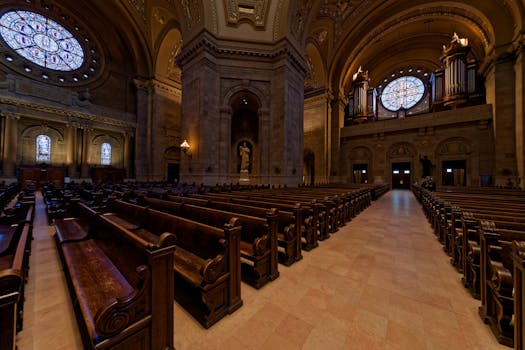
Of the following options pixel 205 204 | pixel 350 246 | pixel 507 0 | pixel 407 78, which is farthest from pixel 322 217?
pixel 407 78

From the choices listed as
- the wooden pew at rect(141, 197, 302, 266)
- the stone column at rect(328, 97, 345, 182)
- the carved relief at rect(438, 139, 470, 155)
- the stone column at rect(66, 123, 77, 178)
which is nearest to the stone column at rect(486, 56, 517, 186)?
the carved relief at rect(438, 139, 470, 155)

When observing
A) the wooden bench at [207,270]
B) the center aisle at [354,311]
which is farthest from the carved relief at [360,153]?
the wooden bench at [207,270]

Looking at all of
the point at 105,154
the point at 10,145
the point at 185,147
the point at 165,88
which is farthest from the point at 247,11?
the point at 10,145

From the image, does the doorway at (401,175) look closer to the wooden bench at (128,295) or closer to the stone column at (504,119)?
the stone column at (504,119)

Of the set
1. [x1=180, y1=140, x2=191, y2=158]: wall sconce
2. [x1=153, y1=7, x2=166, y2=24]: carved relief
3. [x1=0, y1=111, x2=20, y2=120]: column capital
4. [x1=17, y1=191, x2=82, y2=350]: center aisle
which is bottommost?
[x1=17, y1=191, x2=82, y2=350]: center aisle

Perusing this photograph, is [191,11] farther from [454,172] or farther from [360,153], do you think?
[454,172]

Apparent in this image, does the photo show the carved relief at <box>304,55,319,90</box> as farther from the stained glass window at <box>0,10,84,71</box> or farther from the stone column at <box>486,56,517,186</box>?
the stained glass window at <box>0,10,84,71</box>

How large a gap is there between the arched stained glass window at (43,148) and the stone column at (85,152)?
1.80m

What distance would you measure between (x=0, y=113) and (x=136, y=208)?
53.4 feet

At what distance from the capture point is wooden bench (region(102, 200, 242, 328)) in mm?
1718

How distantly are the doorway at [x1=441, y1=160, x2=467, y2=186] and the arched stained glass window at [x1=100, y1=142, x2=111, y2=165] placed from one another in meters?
26.8

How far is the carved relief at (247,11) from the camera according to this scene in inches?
419

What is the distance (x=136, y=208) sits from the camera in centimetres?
313

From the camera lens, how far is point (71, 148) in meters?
13.9
